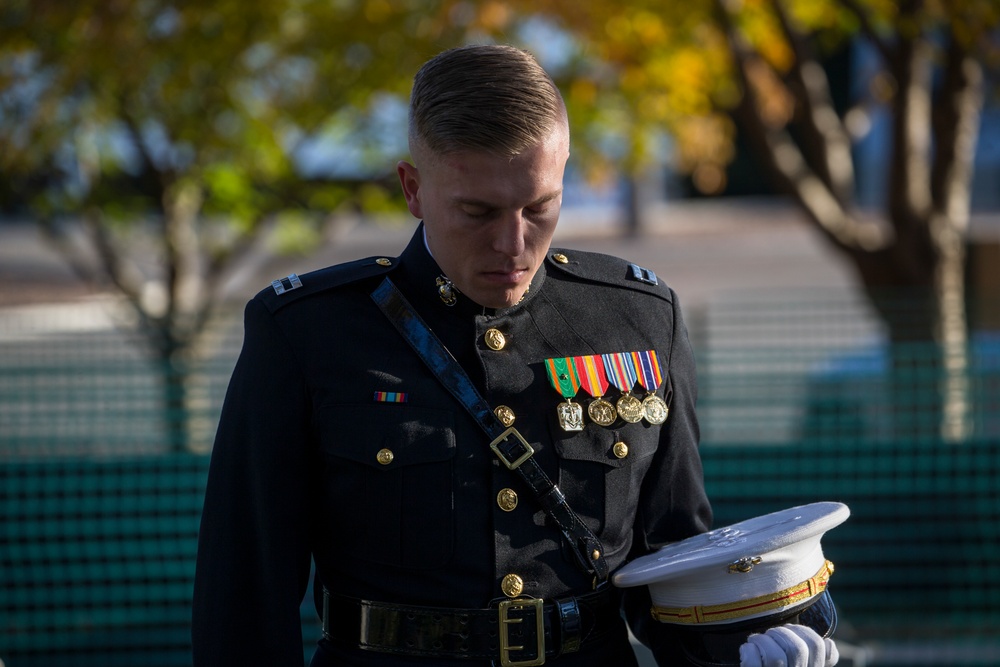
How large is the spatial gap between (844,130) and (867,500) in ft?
9.67

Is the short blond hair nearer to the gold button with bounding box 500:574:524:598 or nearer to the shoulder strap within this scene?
the shoulder strap

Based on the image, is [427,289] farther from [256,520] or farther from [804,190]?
[804,190]

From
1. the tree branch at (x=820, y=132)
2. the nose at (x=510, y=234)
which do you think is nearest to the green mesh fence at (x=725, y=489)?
the tree branch at (x=820, y=132)

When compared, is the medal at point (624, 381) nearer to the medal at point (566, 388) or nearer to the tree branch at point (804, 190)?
the medal at point (566, 388)

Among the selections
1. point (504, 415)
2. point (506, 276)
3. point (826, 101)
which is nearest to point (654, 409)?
point (504, 415)

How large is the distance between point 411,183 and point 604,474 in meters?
0.64

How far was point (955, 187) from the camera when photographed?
652 centimetres

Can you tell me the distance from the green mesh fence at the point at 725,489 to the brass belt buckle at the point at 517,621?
2.89m

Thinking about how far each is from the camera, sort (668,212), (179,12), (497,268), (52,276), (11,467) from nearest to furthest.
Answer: (497,268) < (11,467) < (179,12) < (52,276) < (668,212)

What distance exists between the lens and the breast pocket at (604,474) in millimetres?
2117

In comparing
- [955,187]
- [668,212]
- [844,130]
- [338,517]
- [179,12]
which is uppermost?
[668,212]

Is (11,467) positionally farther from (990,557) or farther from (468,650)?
(990,557)

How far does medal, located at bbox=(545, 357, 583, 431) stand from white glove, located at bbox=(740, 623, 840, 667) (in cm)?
48

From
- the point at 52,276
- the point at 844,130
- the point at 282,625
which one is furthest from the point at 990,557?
the point at 52,276
